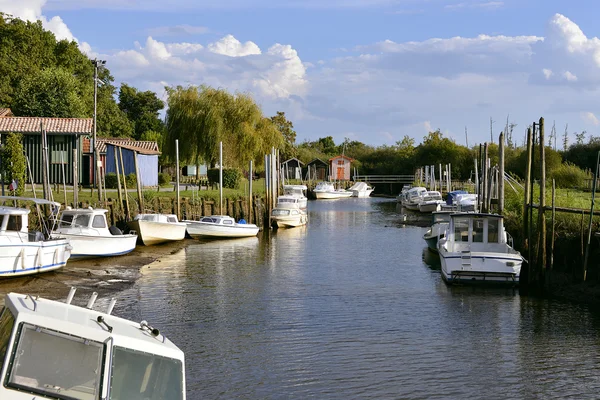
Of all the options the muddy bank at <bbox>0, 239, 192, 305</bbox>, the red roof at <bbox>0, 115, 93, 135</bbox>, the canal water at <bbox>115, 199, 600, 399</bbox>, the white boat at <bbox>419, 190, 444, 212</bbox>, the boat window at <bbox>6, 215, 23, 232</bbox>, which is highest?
the red roof at <bbox>0, 115, 93, 135</bbox>

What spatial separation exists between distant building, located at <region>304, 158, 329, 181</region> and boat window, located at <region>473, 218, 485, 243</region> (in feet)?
283

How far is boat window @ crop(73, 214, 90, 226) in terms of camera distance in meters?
28.8

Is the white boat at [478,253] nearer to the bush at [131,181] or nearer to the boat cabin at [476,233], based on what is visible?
the boat cabin at [476,233]

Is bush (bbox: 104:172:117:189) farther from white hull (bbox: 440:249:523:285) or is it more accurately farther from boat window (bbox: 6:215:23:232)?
white hull (bbox: 440:249:523:285)

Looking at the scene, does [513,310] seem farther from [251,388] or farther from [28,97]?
[28,97]

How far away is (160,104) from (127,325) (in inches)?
3932

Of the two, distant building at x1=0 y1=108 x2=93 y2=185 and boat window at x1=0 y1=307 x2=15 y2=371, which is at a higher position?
distant building at x1=0 y1=108 x2=93 y2=185

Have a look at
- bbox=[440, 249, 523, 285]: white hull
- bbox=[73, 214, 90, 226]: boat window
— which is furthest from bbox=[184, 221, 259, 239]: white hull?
bbox=[440, 249, 523, 285]: white hull

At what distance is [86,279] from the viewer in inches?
959

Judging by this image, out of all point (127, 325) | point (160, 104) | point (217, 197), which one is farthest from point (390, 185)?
point (127, 325)

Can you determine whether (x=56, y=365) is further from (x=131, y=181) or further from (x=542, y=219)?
(x=131, y=181)

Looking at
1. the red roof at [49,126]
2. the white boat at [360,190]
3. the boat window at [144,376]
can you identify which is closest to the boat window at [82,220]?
the red roof at [49,126]

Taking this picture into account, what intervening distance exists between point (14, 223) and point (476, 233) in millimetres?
16308

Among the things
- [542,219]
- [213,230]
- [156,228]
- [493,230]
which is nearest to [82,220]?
[156,228]
